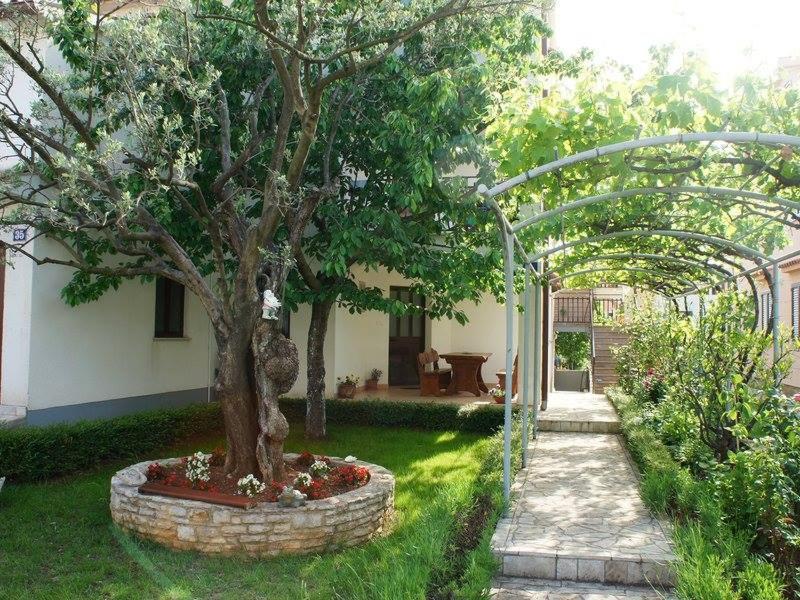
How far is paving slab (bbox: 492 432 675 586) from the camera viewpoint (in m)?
5.38

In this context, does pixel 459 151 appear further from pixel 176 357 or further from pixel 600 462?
pixel 176 357

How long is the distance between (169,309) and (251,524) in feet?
24.6

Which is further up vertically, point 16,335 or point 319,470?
point 16,335

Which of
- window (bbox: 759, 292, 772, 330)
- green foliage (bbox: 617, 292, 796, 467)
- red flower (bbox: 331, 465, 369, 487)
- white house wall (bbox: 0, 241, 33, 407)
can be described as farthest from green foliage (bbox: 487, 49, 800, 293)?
white house wall (bbox: 0, 241, 33, 407)

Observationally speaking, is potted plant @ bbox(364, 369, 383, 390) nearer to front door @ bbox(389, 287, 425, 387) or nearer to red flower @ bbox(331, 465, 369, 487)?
front door @ bbox(389, 287, 425, 387)

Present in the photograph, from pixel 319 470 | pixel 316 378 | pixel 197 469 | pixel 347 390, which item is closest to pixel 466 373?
pixel 347 390

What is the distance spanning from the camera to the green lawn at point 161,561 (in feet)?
16.4

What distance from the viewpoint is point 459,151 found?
883cm

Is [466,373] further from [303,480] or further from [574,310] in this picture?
[574,310]

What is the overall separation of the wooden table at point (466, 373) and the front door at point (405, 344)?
1910 mm

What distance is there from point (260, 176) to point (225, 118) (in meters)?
1.81

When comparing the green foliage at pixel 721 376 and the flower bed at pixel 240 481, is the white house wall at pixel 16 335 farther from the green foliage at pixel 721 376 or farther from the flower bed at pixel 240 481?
the green foliage at pixel 721 376

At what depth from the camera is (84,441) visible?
352 inches

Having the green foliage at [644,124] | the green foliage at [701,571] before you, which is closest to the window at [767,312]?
the green foliage at [644,124]
